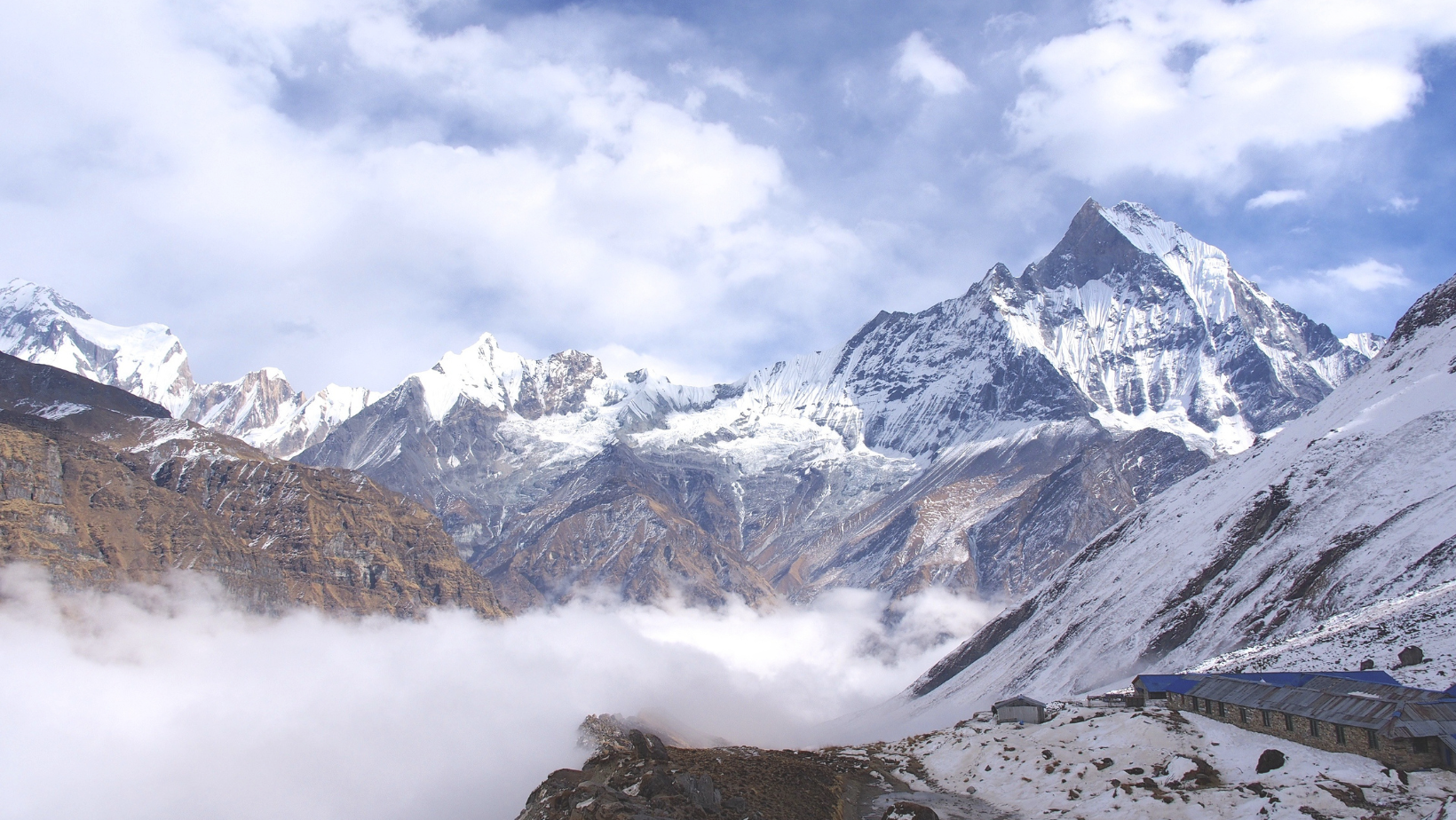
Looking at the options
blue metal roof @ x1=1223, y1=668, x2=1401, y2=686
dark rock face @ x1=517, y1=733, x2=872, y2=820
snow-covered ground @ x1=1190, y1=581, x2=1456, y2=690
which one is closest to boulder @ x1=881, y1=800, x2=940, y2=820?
dark rock face @ x1=517, y1=733, x2=872, y2=820

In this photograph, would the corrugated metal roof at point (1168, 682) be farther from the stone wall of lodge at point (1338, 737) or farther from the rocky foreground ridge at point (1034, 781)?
the stone wall of lodge at point (1338, 737)

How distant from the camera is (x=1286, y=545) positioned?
5453 inches

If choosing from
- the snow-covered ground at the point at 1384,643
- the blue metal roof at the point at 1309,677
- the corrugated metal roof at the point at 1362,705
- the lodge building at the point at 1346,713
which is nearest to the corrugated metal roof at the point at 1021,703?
the lodge building at the point at 1346,713

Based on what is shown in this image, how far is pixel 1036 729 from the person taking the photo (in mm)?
67875

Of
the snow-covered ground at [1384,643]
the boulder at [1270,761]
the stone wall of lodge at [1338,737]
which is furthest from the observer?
the snow-covered ground at [1384,643]

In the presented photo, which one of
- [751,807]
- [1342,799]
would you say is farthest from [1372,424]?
[751,807]

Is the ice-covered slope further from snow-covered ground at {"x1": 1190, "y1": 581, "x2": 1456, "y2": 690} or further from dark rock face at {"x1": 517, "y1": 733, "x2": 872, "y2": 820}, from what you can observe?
dark rock face at {"x1": 517, "y1": 733, "x2": 872, "y2": 820}

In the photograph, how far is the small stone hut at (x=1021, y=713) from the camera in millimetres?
74312

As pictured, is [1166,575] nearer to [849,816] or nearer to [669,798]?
[849,816]

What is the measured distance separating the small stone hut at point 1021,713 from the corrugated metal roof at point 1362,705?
47.7 feet

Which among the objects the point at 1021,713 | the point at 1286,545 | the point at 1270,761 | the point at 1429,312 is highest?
the point at 1429,312

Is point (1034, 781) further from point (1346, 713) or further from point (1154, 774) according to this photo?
point (1346, 713)

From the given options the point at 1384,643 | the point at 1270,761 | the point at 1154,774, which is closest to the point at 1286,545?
the point at 1384,643

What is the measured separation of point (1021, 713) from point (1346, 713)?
25108 millimetres
